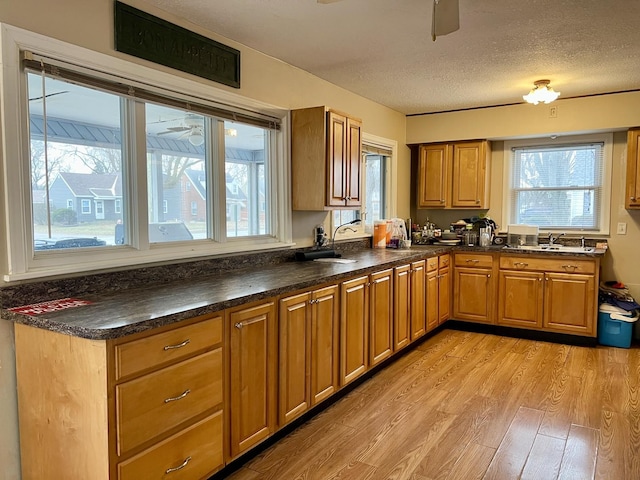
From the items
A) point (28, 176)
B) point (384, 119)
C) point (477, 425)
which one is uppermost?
point (384, 119)

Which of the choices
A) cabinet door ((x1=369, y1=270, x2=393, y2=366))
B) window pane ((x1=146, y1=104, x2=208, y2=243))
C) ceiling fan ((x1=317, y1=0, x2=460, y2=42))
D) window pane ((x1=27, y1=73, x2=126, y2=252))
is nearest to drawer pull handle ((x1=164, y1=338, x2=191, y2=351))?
window pane ((x1=27, y1=73, x2=126, y2=252))

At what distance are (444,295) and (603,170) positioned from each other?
2.04m

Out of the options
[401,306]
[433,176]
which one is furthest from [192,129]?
[433,176]

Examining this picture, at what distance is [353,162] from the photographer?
3873 millimetres

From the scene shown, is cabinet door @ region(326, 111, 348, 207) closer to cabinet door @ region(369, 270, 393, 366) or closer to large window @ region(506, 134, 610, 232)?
cabinet door @ region(369, 270, 393, 366)

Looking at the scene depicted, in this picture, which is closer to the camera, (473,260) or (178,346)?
(178,346)

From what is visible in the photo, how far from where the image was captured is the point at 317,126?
11.5ft

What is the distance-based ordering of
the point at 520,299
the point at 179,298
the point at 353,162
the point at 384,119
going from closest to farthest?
the point at 179,298 < the point at 353,162 < the point at 520,299 < the point at 384,119

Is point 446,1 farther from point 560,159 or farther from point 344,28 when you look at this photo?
point 560,159

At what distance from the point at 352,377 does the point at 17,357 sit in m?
2.03

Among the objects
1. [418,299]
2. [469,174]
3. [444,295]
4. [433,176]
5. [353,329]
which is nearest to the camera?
[353,329]

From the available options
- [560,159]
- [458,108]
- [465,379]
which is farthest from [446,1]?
[560,159]

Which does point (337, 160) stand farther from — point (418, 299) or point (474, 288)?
point (474, 288)

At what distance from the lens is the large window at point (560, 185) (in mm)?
4816
